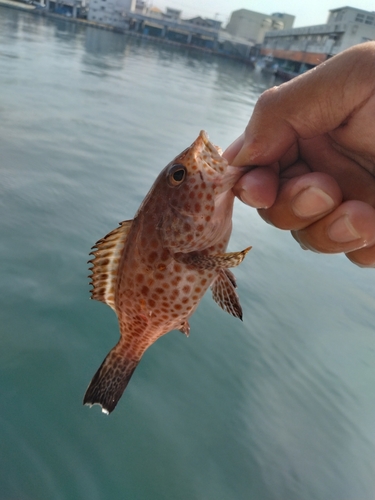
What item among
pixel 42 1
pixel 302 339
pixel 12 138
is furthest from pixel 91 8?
pixel 302 339

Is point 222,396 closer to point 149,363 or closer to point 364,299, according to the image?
point 149,363

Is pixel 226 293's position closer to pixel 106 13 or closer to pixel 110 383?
pixel 110 383

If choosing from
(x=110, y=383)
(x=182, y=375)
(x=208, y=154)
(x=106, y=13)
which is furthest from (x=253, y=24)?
(x=110, y=383)

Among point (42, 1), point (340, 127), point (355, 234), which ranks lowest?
point (42, 1)

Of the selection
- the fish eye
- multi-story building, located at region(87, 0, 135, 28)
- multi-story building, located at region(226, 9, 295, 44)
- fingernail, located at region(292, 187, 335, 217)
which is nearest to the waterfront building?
multi-story building, located at region(87, 0, 135, 28)

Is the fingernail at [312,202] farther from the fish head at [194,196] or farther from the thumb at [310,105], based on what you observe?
the fish head at [194,196]

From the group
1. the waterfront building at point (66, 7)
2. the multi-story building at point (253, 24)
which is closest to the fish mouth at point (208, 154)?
the waterfront building at point (66, 7)
